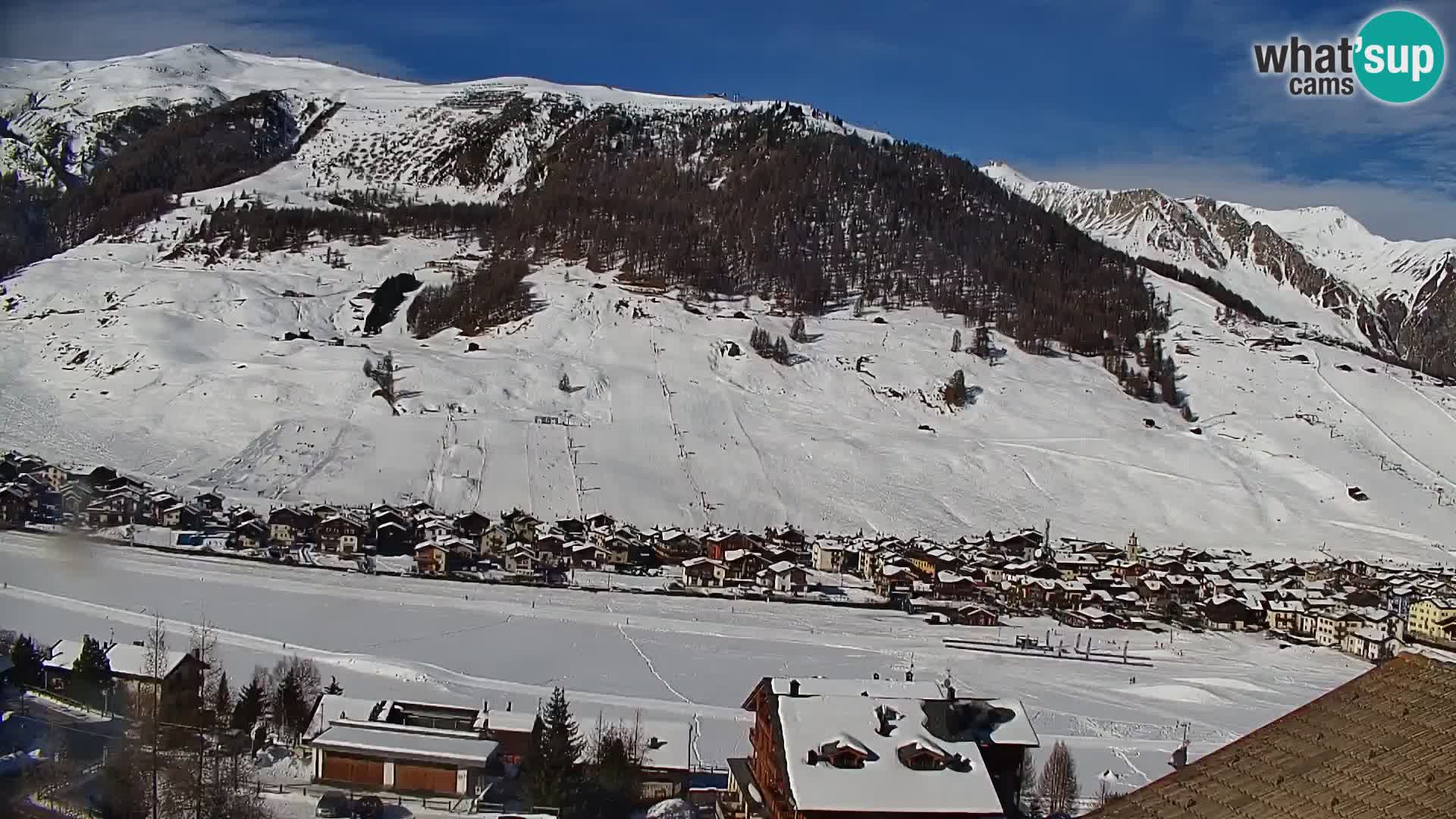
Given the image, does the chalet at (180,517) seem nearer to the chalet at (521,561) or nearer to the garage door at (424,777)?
the chalet at (521,561)

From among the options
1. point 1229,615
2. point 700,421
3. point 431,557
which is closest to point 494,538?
point 431,557

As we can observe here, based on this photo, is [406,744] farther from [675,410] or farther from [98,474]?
[675,410]

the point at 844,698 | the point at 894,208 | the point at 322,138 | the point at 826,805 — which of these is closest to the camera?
the point at 826,805

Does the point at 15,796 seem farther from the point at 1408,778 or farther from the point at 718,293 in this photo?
the point at 718,293

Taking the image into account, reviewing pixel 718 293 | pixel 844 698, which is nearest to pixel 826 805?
pixel 844 698

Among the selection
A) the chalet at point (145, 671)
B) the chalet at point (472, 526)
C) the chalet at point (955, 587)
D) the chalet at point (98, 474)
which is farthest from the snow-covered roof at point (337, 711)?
the chalet at point (955, 587)

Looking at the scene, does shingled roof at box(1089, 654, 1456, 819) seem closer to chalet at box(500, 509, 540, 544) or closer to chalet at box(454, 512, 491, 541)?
chalet at box(500, 509, 540, 544)

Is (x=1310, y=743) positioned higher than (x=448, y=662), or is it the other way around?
(x=1310, y=743)
